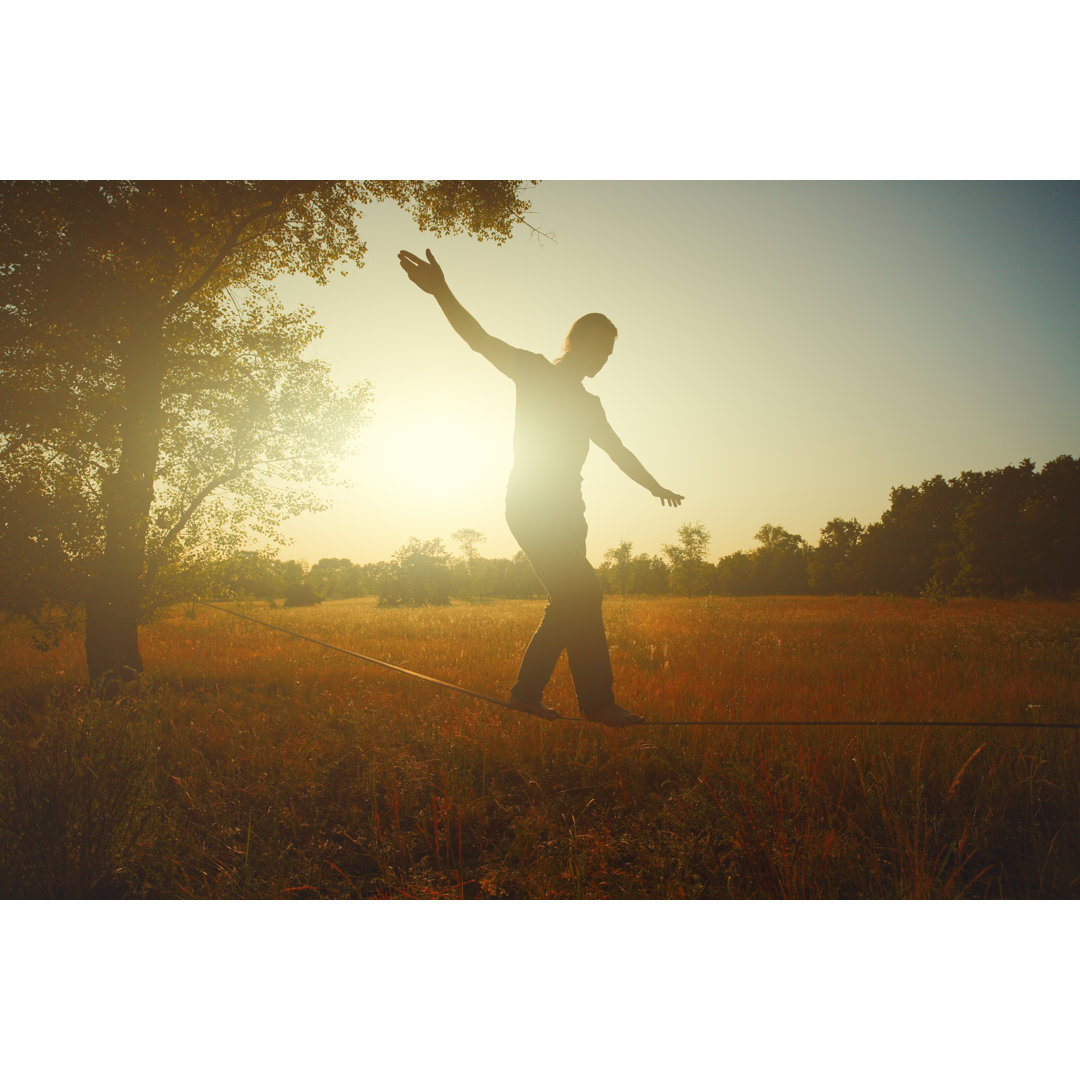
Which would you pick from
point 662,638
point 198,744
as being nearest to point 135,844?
point 198,744

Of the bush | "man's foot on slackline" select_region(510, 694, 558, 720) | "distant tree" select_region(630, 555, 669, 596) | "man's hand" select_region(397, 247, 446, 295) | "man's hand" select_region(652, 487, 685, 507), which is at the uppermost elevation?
"man's hand" select_region(397, 247, 446, 295)

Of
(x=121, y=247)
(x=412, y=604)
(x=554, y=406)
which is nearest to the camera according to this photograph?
(x=554, y=406)

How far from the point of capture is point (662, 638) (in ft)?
21.1

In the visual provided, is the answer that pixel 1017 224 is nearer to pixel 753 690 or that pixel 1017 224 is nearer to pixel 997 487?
pixel 753 690

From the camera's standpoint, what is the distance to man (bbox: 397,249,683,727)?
257 centimetres

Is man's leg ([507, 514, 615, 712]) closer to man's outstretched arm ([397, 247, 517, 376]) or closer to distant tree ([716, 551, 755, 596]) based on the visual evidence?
man's outstretched arm ([397, 247, 517, 376])

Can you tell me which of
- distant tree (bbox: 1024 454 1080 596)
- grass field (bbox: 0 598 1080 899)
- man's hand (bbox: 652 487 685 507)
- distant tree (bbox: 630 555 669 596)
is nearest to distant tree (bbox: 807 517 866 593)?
distant tree (bbox: 1024 454 1080 596)

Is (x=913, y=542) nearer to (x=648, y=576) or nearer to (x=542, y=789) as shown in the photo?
(x=648, y=576)

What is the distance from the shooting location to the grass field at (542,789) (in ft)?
6.82

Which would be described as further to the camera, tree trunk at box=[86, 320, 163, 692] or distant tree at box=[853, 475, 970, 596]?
distant tree at box=[853, 475, 970, 596]

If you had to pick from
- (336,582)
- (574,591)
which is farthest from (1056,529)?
(336,582)

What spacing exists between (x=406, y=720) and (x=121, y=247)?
524 centimetres

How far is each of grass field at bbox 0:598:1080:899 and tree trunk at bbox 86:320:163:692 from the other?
36 centimetres

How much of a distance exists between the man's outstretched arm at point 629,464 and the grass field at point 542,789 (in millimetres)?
1469
